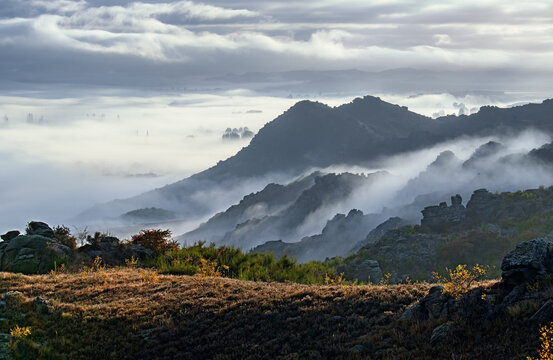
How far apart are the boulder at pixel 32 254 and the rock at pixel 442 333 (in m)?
23.1

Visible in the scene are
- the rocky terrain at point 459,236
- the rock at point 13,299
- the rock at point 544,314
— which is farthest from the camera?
the rocky terrain at point 459,236

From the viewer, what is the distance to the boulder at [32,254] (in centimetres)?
2836

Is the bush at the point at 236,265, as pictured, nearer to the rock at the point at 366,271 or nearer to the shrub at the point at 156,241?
the shrub at the point at 156,241

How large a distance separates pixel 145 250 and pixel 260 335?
1822 centimetres

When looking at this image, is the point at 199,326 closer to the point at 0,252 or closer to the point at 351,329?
the point at 351,329

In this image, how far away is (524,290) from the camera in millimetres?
14750

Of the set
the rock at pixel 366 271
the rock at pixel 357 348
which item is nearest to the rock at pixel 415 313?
the rock at pixel 357 348

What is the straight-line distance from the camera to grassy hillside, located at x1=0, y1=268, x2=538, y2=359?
1342cm

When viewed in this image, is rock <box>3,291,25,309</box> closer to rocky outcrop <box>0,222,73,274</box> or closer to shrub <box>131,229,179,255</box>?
rocky outcrop <box>0,222,73,274</box>

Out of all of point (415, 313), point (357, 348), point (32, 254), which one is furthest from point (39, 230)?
point (415, 313)

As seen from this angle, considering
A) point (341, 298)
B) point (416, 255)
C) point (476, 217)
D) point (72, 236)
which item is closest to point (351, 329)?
point (341, 298)

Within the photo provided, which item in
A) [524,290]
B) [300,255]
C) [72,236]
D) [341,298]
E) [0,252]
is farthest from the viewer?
[300,255]

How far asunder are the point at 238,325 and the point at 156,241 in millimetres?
17757

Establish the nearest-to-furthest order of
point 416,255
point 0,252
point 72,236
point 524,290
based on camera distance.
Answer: point 524,290 < point 0,252 < point 72,236 < point 416,255
